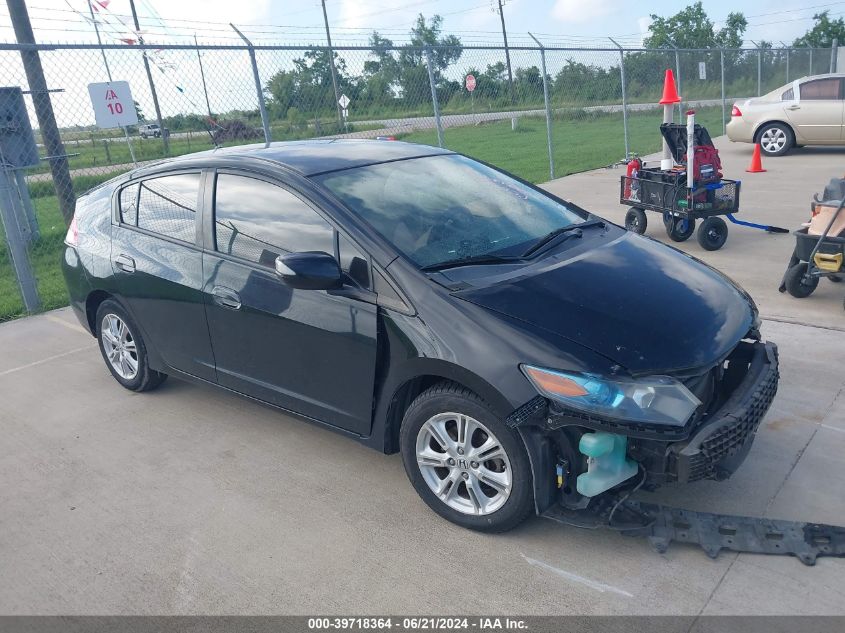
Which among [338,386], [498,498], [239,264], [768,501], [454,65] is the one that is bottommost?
[768,501]

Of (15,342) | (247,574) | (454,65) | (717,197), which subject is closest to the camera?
(247,574)

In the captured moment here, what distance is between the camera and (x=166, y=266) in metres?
4.32

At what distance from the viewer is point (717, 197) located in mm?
7465

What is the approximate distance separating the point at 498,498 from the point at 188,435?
213 cm

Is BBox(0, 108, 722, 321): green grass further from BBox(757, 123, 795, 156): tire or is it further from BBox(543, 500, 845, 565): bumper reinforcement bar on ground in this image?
BBox(543, 500, 845, 565): bumper reinforcement bar on ground

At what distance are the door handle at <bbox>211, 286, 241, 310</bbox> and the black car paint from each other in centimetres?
2

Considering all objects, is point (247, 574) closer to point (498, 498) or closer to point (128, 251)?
point (498, 498)

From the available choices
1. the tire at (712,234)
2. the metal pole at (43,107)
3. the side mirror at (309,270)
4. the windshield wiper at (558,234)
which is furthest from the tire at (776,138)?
the side mirror at (309,270)

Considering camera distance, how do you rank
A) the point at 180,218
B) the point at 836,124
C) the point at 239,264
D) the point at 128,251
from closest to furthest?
the point at 239,264
the point at 180,218
the point at 128,251
the point at 836,124

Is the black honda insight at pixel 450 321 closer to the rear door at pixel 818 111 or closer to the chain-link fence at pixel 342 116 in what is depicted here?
the chain-link fence at pixel 342 116

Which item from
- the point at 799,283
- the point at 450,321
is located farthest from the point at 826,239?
the point at 450,321

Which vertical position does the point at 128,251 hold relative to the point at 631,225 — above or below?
above

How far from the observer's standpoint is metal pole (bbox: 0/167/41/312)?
6.64 m

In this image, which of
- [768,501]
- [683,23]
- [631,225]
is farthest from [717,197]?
[683,23]
